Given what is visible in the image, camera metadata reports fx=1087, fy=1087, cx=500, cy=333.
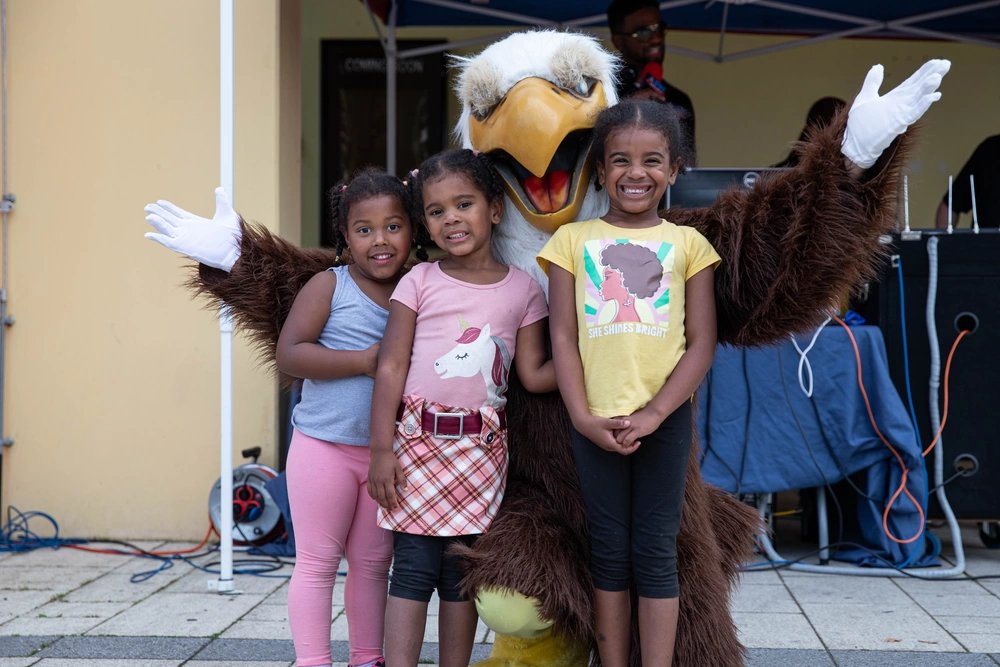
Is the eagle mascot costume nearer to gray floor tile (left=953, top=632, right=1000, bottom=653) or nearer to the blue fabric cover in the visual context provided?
gray floor tile (left=953, top=632, right=1000, bottom=653)

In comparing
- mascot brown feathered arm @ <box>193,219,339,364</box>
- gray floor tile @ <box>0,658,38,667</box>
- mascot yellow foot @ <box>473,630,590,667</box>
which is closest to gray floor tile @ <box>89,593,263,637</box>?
gray floor tile @ <box>0,658,38,667</box>

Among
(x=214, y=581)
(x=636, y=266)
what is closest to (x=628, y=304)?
(x=636, y=266)

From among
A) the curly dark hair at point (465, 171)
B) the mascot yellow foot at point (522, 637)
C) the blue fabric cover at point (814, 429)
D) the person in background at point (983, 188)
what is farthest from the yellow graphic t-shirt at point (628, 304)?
the person in background at point (983, 188)

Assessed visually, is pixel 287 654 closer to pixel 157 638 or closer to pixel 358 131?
pixel 157 638

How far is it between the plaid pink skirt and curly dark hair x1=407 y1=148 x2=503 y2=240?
48 cm

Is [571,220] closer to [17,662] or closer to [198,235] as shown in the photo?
[198,235]

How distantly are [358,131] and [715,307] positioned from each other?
174 inches

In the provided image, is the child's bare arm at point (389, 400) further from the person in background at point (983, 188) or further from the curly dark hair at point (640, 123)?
the person in background at point (983, 188)

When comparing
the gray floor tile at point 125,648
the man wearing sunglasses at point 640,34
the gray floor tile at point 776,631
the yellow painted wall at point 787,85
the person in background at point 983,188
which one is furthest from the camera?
the yellow painted wall at point 787,85

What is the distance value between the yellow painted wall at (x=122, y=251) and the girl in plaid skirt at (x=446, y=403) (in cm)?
249

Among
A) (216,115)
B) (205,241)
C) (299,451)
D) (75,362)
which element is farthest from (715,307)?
(75,362)

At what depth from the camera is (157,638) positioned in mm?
3480

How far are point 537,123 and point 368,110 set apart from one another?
4.27m

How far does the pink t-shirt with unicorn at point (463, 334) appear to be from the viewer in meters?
2.41
